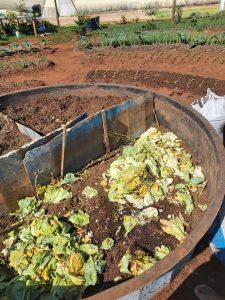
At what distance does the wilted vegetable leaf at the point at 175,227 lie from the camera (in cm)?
367

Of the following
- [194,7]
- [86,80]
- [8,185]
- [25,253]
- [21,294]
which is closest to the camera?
[21,294]

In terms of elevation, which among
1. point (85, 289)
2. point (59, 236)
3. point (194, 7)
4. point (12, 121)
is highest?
point (194, 7)

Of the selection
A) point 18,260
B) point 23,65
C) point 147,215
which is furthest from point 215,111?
point 23,65

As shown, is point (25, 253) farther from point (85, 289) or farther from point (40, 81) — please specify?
point (40, 81)

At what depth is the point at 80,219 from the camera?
3.95m

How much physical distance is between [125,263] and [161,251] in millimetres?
442

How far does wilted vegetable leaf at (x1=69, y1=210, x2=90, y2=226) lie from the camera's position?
3.92 m

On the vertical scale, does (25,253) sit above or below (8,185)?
below

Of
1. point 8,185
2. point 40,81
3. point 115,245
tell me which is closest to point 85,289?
point 115,245

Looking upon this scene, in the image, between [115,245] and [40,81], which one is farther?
[40,81]

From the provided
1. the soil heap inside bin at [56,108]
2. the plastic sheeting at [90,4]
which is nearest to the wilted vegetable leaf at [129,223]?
the soil heap inside bin at [56,108]

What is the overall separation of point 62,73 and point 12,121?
202 inches

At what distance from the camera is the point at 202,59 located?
9836mm

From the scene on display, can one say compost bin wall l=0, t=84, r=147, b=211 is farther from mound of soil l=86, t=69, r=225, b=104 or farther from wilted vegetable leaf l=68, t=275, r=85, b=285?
mound of soil l=86, t=69, r=225, b=104
